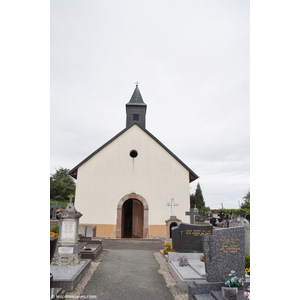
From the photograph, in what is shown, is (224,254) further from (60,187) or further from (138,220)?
(60,187)

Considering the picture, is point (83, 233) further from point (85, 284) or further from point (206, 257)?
point (206, 257)

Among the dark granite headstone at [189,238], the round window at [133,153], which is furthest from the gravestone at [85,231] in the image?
the dark granite headstone at [189,238]

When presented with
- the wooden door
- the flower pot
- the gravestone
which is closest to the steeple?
the wooden door

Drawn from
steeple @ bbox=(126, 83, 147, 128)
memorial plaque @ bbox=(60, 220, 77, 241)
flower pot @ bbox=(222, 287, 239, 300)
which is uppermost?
steeple @ bbox=(126, 83, 147, 128)

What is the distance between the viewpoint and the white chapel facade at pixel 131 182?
14.0m

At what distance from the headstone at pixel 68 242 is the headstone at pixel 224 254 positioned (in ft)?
12.1

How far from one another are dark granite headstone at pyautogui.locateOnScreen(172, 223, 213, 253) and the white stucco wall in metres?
6.60

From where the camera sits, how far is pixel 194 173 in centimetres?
1509

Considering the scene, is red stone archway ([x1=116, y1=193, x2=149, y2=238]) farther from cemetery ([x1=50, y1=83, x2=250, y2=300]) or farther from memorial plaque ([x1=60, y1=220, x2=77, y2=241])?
memorial plaque ([x1=60, y1=220, x2=77, y2=241])

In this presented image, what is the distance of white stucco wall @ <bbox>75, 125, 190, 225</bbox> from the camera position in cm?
1410

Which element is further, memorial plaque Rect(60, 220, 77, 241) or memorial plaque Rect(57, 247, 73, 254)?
memorial plaque Rect(60, 220, 77, 241)

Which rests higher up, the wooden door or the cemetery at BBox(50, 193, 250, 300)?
the cemetery at BBox(50, 193, 250, 300)

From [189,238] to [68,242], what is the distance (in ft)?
12.2
